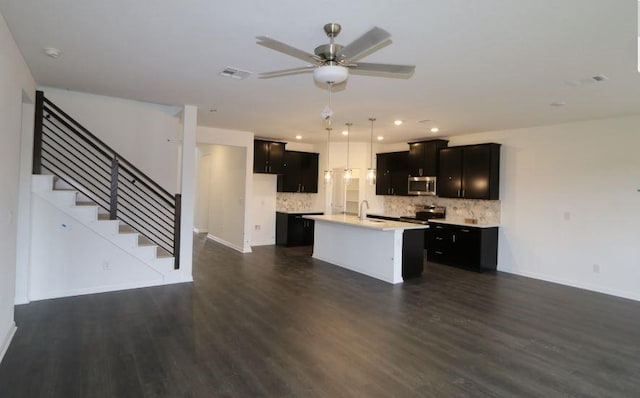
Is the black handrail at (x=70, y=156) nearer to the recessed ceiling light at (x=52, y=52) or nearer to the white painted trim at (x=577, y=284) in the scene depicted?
the recessed ceiling light at (x=52, y=52)

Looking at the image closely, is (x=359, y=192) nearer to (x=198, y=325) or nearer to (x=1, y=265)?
(x=198, y=325)

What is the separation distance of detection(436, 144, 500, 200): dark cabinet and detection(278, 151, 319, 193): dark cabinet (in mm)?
3249

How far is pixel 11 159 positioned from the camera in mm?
3146

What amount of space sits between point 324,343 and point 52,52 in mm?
3718

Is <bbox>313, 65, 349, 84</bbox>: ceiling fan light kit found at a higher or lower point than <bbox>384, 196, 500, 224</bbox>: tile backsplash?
higher

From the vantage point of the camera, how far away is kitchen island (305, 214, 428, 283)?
557cm

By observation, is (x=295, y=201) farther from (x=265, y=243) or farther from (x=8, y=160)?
(x=8, y=160)

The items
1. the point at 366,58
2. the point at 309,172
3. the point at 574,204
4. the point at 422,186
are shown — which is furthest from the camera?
the point at 309,172

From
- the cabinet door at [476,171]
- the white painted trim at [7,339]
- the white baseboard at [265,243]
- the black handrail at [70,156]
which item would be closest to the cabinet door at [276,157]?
the white baseboard at [265,243]

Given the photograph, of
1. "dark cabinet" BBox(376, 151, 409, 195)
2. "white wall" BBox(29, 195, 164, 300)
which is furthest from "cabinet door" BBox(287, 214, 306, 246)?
"white wall" BBox(29, 195, 164, 300)

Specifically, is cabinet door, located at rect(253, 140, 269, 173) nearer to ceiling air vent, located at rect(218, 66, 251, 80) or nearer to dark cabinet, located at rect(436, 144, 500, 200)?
dark cabinet, located at rect(436, 144, 500, 200)

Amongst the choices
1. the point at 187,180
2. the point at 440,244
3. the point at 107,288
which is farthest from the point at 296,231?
the point at 107,288

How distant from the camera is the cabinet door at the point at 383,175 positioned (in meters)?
8.58

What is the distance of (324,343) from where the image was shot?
130 inches
